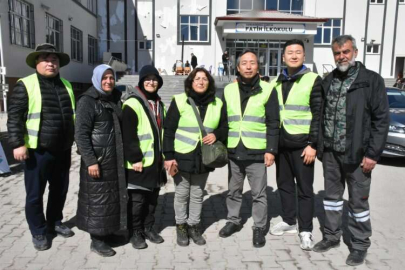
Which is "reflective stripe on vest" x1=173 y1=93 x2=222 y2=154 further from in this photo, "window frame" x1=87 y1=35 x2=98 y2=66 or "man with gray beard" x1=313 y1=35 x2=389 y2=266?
"window frame" x1=87 y1=35 x2=98 y2=66

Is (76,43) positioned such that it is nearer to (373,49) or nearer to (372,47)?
(372,47)

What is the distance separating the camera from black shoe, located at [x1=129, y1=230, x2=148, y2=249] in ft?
12.7

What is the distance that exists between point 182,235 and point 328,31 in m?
32.1

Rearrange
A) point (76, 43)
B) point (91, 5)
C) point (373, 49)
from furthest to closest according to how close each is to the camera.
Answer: point (373, 49) < point (91, 5) < point (76, 43)

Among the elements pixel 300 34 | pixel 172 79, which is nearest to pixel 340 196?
pixel 172 79

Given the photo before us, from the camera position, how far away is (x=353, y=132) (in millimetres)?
3494

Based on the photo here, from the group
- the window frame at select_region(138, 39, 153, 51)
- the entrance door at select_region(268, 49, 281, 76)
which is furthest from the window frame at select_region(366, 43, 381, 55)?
the window frame at select_region(138, 39, 153, 51)

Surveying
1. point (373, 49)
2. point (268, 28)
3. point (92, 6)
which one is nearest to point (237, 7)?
point (268, 28)

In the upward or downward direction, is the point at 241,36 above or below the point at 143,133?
above

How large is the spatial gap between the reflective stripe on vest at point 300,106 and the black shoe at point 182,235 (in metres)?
1.63

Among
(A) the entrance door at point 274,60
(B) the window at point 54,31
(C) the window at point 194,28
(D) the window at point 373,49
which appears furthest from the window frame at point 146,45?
(D) the window at point 373,49

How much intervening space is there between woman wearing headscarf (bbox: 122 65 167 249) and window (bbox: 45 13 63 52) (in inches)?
654

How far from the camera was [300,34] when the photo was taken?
2903 centimetres

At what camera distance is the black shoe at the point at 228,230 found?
4223 mm
